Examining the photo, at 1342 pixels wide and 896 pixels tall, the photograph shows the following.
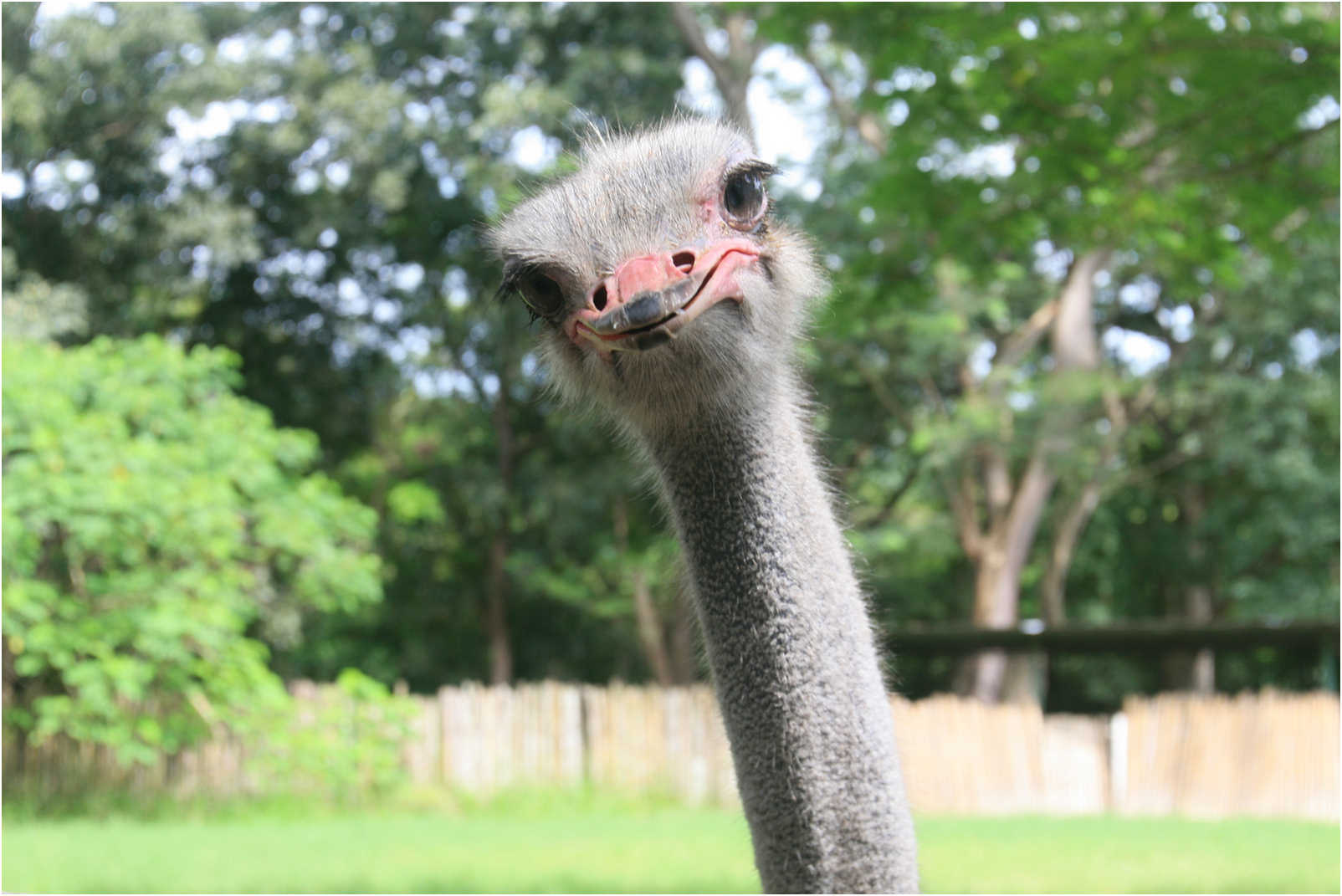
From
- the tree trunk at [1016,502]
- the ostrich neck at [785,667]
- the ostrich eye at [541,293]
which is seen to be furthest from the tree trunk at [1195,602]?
the ostrich eye at [541,293]

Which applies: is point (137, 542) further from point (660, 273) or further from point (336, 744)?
point (660, 273)

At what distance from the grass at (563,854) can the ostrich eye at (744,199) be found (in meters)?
5.35

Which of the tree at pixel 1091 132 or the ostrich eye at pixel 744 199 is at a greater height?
the tree at pixel 1091 132

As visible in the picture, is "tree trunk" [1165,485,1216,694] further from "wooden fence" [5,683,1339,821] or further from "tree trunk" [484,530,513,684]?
"tree trunk" [484,530,513,684]

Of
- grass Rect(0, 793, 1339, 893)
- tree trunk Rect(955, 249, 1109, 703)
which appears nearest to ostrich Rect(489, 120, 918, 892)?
grass Rect(0, 793, 1339, 893)

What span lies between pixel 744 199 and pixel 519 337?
13.4 m

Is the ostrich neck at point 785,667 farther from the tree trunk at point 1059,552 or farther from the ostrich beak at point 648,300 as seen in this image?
the tree trunk at point 1059,552

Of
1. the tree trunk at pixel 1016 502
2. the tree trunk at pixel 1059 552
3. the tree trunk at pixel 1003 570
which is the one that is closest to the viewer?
the tree trunk at pixel 1016 502

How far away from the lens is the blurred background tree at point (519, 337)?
13148mm

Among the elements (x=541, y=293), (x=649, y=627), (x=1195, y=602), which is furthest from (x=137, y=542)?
(x=1195, y=602)

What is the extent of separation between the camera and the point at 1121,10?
5.11 metres

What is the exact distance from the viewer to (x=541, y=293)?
1623 millimetres

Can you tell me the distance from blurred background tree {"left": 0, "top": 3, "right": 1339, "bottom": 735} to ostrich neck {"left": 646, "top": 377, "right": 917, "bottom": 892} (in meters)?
8.65

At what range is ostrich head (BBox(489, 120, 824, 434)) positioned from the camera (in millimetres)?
1476
